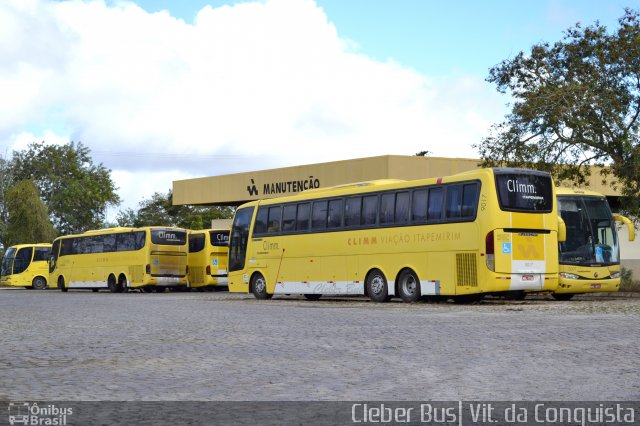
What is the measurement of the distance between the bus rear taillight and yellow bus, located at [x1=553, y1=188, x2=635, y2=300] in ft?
14.3

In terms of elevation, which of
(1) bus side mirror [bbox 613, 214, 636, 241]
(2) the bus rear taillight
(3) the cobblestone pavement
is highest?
(1) bus side mirror [bbox 613, 214, 636, 241]

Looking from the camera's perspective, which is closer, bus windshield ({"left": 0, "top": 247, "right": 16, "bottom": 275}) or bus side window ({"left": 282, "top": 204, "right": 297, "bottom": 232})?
bus side window ({"left": 282, "top": 204, "right": 297, "bottom": 232})

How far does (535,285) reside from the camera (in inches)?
953

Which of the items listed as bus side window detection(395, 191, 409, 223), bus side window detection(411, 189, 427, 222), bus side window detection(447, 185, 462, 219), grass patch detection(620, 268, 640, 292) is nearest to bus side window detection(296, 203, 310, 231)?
bus side window detection(395, 191, 409, 223)

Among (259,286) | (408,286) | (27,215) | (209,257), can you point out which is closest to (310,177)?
(209,257)

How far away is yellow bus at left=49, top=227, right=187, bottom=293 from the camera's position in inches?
1745

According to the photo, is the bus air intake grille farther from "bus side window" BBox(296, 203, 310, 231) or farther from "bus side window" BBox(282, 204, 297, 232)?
"bus side window" BBox(282, 204, 297, 232)

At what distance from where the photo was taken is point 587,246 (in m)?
27.7

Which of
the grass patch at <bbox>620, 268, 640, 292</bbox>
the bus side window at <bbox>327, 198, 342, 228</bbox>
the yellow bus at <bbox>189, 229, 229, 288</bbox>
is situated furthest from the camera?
the yellow bus at <bbox>189, 229, 229, 288</bbox>

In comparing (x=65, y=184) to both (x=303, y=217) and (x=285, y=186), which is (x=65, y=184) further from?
(x=303, y=217)

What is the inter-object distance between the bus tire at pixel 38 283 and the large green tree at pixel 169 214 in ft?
94.1

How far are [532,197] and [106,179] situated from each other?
7690 centimetres

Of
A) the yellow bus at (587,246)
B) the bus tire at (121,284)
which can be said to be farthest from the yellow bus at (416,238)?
the bus tire at (121,284)

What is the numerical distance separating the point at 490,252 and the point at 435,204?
7.79 feet
